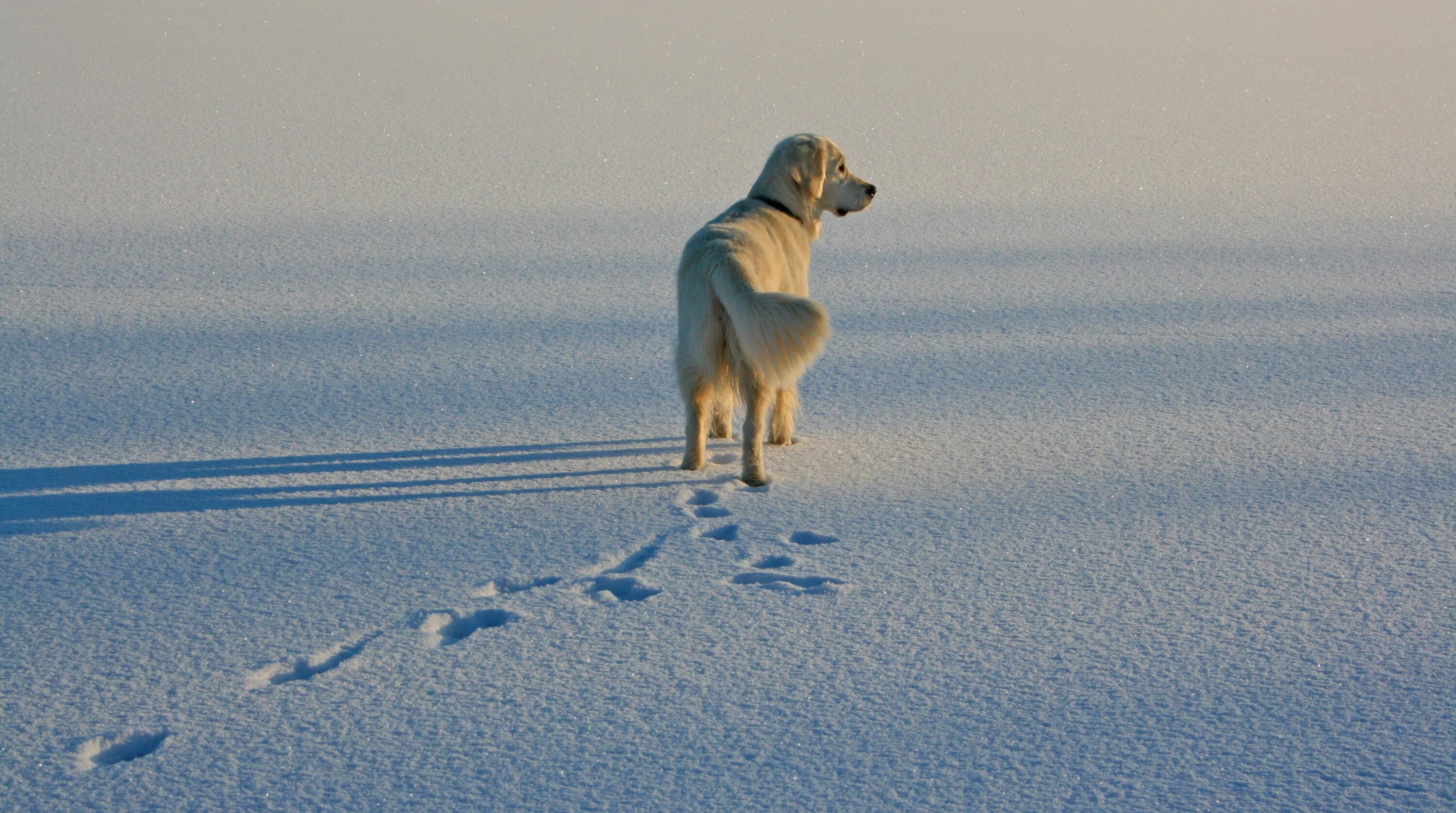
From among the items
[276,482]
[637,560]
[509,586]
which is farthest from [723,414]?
[276,482]

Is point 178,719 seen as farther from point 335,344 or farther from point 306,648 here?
point 335,344

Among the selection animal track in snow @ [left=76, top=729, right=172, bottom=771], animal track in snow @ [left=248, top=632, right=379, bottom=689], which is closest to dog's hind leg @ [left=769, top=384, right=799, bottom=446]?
animal track in snow @ [left=248, top=632, right=379, bottom=689]

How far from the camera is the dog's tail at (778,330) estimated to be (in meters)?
3.79

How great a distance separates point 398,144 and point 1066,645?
22.9 feet

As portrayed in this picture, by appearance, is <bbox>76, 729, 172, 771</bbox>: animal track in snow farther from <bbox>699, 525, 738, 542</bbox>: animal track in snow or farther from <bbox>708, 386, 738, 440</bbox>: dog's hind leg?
<bbox>708, 386, 738, 440</bbox>: dog's hind leg

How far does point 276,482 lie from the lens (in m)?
4.19

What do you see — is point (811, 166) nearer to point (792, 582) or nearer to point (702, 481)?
point (702, 481)

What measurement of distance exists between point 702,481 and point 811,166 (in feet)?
3.70

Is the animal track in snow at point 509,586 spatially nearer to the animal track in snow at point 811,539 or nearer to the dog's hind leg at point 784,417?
the animal track in snow at point 811,539

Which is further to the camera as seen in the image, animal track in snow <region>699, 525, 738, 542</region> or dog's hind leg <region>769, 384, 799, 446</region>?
dog's hind leg <region>769, 384, 799, 446</region>

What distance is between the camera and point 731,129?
374 inches

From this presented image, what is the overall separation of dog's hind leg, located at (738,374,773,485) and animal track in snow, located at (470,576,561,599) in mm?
811

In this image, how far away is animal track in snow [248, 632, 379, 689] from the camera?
3.04m

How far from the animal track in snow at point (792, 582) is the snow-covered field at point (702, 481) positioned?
1 centimetres
